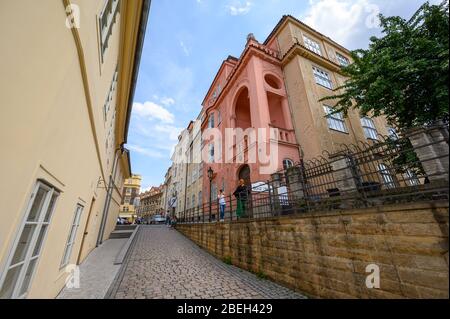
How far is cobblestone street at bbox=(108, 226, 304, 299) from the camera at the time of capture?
4352 millimetres

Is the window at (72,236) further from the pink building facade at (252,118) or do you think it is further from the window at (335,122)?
the window at (335,122)

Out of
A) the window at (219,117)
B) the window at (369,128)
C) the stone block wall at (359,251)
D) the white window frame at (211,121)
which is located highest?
the white window frame at (211,121)

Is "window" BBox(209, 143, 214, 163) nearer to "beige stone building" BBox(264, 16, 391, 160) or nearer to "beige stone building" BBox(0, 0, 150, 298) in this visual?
"beige stone building" BBox(264, 16, 391, 160)

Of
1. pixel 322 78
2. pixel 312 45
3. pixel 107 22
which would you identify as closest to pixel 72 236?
pixel 107 22

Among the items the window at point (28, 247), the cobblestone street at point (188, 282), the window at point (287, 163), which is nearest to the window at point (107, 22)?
the window at point (28, 247)

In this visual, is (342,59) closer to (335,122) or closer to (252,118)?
(335,122)

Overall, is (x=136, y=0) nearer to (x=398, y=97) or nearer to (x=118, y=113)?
(x=118, y=113)

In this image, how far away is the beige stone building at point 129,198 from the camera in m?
45.9

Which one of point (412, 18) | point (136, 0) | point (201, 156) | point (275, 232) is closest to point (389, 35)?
point (412, 18)

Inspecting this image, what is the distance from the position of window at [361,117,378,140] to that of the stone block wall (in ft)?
41.2

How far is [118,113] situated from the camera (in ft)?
34.1

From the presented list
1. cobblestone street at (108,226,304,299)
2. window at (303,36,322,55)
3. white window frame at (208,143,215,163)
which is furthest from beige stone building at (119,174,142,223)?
window at (303,36,322,55)

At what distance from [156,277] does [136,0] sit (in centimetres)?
827

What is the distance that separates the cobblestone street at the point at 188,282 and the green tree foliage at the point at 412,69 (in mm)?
6778
